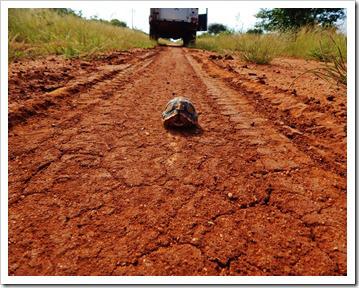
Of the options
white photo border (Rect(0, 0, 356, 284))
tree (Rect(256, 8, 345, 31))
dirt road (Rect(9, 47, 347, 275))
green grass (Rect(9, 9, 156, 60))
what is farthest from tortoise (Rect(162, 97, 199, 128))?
tree (Rect(256, 8, 345, 31))

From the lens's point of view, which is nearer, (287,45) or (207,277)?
(207,277)

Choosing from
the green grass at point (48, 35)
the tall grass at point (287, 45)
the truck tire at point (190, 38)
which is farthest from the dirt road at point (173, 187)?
the truck tire at point (190, 38)

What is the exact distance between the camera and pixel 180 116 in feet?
7.68

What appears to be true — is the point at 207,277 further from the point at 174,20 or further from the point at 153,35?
the point at 153,35

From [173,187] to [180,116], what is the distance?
92 cm

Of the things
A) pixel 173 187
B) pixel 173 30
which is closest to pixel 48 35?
pixel 173 187

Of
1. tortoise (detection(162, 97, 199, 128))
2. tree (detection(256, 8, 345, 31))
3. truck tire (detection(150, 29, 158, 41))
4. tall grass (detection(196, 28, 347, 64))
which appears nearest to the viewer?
tortoise (detection(162, 97, 199, 128))

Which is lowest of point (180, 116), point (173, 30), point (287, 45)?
point (180, 116)

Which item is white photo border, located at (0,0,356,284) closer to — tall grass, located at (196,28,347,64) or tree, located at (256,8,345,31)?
tall grass, located at (196,28,347,64)

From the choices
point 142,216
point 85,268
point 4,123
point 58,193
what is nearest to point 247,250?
point 142,216

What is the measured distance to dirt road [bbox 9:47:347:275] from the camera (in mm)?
1103

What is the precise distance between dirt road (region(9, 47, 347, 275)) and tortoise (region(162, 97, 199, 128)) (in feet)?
0.32

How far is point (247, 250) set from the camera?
1142 millimetres

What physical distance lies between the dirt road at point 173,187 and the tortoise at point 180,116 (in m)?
0.10
